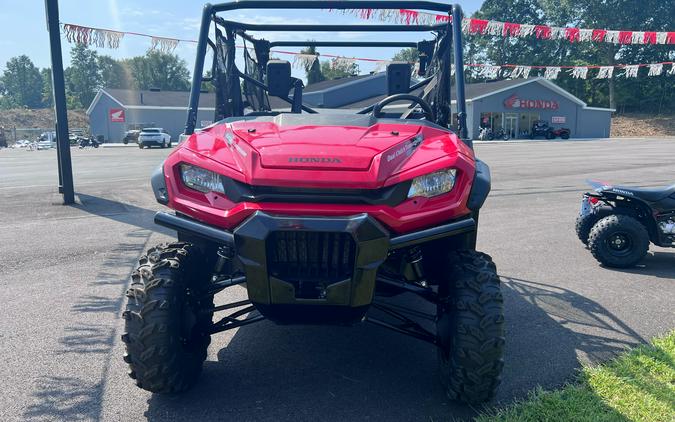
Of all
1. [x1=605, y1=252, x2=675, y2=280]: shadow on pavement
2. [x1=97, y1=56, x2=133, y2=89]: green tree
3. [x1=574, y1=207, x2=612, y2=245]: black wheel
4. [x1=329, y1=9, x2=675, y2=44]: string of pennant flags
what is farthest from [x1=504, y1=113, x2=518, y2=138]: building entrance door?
[x1=97, y1=56, x2=133, y2=89]: green tree

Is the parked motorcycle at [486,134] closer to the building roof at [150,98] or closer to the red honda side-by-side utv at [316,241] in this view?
the building roof at [150,98]

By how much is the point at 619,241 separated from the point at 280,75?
401 centimetres

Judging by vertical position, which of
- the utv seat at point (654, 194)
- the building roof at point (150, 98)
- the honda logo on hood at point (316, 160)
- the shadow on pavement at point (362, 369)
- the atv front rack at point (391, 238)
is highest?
the building roof at point (150, 98)

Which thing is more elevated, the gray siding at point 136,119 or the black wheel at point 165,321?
the gray siding at point 136,119

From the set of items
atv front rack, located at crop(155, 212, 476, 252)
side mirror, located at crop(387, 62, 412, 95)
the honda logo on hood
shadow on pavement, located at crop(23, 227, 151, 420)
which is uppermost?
side mirror, located at crop(387, 62, 412, 95)

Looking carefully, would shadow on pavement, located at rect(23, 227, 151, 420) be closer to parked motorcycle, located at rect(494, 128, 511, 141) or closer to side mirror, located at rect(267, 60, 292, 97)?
side mirror, located at rect(267, 60, 292, 97)

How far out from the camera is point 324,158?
108 inches

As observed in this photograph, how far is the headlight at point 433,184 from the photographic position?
276 centimetres

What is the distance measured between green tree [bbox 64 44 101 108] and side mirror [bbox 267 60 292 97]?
10564 cm

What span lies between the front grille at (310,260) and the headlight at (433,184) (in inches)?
17.3

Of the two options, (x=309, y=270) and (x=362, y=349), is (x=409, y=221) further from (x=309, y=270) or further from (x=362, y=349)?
(x=362, y=349)

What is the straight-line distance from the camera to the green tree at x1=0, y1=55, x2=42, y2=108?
11406cm

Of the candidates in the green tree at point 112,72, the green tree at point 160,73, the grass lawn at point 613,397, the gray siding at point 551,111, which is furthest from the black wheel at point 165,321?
the green tree at point 112,72

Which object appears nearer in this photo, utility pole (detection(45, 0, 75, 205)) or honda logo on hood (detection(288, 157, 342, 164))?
honda logo on hood (detection(288, 157, 342, 164))
